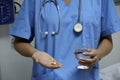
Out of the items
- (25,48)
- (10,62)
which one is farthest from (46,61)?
(10,62)

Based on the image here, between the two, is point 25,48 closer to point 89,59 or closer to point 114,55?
point 89,59

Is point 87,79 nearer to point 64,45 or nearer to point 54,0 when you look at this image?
point 64,45

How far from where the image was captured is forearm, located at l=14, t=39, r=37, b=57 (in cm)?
102

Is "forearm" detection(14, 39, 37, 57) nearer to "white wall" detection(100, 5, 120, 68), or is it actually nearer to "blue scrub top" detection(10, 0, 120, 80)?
"blue scrub top" detection(10, 0, 120, 80)

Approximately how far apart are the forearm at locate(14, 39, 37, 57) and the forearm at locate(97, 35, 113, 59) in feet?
0.93

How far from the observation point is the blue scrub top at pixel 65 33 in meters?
1.04

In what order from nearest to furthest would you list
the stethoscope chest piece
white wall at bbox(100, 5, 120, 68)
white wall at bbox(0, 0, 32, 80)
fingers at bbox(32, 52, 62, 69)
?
fingers at bbox(32, 52, 62, 69) → the stethoscope chest piece → white wall at bbox(0, 0, 32, 80) → white wall at bbox(100, 5, 120, 68)

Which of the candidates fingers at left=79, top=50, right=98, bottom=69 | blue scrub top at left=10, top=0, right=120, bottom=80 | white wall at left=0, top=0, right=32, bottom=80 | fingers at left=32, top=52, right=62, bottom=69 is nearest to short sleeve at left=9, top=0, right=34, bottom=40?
blue scrub top at left=10, top=0, right=120, bottom=80

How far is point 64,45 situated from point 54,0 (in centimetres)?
21

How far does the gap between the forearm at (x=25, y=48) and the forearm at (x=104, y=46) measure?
284 mm

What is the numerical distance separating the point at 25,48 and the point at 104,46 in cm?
35

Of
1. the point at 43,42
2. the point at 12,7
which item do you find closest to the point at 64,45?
the point at 43,42

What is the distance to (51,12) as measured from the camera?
104cm

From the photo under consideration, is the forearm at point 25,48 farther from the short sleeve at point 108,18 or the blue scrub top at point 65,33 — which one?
the short sleeve at point 108,18
